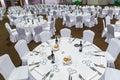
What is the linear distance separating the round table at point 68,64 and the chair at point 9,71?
403 millimetres

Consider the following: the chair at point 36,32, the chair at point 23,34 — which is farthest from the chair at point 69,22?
the chair at point 23,34

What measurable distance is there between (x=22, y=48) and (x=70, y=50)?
1.50 metres

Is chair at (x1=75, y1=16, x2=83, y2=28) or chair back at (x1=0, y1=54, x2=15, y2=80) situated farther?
chair at (x1=75, y1=16, x2=83, y2=28)

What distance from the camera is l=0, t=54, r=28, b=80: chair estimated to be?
10.3ft

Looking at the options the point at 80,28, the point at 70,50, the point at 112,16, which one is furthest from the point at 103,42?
the point at 112,16

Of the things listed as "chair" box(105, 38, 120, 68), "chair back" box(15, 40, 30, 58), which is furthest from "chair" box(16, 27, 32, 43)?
"chair" box(105, 38, 120, 68)

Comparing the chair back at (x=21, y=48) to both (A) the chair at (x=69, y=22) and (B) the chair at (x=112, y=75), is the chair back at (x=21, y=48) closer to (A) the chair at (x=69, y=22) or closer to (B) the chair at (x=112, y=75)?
(B) the chair at (x=112, y=75)

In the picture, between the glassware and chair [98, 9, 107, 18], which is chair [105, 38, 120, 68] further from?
chair [98, 9, 107, 18]

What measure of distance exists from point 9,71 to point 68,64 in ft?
4.89

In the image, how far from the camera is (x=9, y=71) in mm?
3371

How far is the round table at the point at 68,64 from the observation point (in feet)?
8.68

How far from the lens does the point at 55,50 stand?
3.67m

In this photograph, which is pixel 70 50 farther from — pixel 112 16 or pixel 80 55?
pixel 112 16

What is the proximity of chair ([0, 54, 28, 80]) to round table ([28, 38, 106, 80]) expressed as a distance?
40 cm
